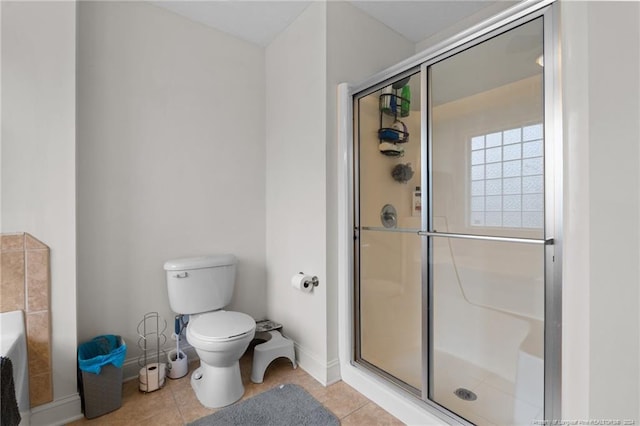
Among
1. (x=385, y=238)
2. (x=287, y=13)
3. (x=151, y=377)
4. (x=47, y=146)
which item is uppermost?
(x=287, y=13)

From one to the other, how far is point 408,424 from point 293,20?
257 centimetres

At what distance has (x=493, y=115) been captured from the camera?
162cm

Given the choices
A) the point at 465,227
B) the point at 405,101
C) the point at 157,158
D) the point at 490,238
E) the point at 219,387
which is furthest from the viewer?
the point at 157,158

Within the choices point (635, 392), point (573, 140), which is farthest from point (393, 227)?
point (635, 392)

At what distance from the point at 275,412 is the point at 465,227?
1.39m

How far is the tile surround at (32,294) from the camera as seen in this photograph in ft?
4.72

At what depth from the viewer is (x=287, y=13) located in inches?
81.8

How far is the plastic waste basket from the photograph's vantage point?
1.57 meters

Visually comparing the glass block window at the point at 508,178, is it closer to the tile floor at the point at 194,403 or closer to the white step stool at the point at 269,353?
the tile floor at the point at 194,403

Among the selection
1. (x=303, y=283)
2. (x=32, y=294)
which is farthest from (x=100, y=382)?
(x=303, y=283)

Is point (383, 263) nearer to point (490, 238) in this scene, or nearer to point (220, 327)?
point (490, 238)

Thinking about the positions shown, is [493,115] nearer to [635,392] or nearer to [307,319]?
[635,392]

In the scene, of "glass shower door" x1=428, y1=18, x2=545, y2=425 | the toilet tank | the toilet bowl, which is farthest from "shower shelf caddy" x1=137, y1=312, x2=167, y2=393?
"glass shower door" x1=428, y1=18, x2=545, y2=425

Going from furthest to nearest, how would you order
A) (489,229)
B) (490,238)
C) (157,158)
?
(157,158)
(489,229)
(490,238)
